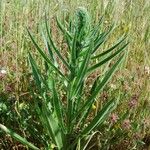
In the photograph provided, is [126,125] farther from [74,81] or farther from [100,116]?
[74,81]

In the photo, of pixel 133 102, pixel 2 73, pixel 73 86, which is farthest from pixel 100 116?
pixel 2 73

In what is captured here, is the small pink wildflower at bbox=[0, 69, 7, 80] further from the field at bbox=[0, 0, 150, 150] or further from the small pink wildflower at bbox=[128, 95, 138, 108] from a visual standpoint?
the small pink wildflower at bbox=[128, 95, 138, 108]

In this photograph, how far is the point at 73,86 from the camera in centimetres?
163

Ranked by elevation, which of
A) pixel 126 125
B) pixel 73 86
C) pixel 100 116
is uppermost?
pixel 73 86

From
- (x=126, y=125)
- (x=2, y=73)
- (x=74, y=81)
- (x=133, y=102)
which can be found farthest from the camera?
(x=2, y=73)

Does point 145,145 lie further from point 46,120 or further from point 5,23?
point 5,23

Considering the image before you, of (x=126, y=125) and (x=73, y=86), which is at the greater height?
(x=73, y=86)

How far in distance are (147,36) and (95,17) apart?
0.41 meters

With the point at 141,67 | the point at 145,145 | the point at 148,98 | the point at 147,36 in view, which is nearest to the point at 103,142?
the point at 145,145

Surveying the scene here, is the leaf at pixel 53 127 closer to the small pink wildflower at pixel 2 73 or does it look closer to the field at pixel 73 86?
the field at pixel 73 86

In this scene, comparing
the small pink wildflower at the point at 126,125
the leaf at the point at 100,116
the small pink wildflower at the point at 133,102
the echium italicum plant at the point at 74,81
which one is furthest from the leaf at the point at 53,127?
the small pink wildflower at the point at 133,102

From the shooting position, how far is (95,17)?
2979 mm

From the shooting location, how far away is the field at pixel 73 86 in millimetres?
1620

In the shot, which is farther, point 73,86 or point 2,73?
point 2,73
